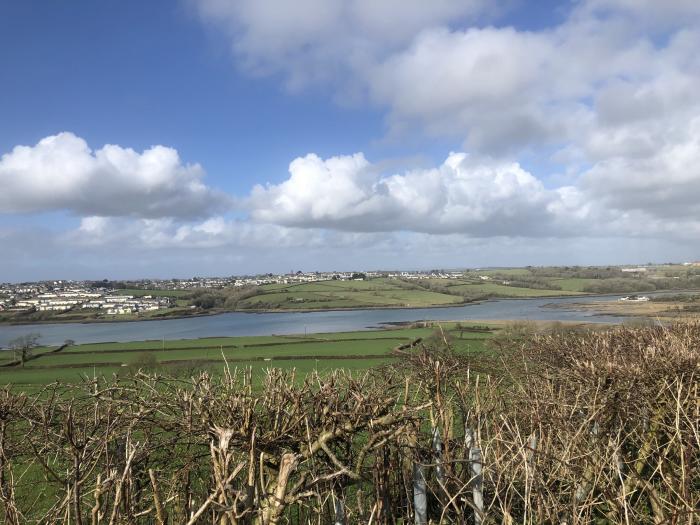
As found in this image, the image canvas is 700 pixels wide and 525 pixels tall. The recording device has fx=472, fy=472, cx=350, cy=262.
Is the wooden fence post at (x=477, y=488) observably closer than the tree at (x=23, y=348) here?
Yes

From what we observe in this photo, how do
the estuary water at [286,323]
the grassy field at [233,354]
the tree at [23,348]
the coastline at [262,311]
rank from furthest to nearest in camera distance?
the coastline at [262,311], the estuary water at [286,323], the tree at [23,348], the grassy field at [233,354]

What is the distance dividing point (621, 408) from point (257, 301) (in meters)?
131

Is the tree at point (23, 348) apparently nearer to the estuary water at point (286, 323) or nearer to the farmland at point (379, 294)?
the estuary water at point (286, 323)

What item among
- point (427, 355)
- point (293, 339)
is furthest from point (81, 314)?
point (427, 355)

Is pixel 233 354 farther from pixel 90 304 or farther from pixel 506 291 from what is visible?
pixel 90 304

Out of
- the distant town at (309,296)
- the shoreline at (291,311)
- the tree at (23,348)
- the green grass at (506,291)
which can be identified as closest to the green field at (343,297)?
the distant town at (309,296)

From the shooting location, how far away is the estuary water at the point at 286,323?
7806 centimetres

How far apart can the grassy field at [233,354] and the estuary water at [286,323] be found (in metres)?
13.4

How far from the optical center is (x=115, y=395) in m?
5.18

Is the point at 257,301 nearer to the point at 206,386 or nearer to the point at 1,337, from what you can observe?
the point at 1,337

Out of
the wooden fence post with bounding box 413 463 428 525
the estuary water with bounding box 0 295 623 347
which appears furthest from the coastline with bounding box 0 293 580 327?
the wooden fence post with bounding box 413 463 428 525

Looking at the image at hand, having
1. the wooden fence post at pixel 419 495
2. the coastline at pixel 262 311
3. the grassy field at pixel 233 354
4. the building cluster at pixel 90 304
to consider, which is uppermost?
the wooden fence post at pixel 419 495

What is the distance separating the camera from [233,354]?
50781 mm

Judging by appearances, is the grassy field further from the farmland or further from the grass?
the grass
